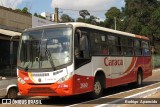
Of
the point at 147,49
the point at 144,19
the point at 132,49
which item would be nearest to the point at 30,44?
the point at 132,49

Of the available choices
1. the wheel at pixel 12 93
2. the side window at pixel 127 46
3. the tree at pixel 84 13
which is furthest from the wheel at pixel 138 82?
the tree at pixel 84 13

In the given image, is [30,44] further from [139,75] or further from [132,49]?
[139,75]

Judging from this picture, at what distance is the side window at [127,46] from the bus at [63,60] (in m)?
2.25

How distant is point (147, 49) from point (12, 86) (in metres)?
9.41

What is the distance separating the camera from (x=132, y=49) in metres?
18.1

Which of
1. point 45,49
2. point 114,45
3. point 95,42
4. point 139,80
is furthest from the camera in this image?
point 139,80

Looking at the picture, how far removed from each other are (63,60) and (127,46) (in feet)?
20.2

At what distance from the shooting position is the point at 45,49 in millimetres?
12383

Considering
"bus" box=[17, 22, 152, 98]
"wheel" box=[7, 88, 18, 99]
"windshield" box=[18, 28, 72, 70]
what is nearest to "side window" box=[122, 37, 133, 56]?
"bus" box=[17, 22, 152, 98]

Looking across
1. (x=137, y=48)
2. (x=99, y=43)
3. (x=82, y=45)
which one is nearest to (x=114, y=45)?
(x=99, y=43)

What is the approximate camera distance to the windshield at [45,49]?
12070mm

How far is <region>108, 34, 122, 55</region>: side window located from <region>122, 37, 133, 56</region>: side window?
0.62 metres

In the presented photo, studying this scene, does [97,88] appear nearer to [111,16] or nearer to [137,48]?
[137,48]

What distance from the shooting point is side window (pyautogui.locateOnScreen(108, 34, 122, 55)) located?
1541 cm
